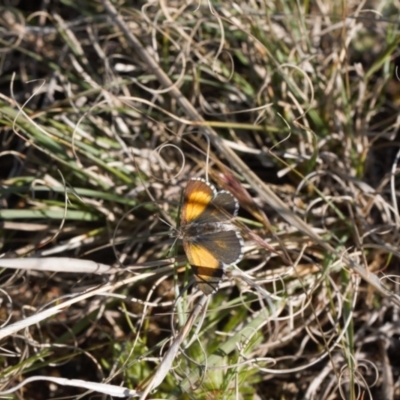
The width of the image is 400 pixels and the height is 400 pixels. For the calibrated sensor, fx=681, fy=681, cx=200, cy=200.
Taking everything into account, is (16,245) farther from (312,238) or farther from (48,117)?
(312,238)

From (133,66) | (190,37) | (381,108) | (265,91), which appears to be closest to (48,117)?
(133,66)

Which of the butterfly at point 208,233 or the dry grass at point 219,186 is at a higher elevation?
the butterfly at point 208,233

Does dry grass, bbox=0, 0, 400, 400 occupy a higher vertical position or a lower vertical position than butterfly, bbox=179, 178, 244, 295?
lower

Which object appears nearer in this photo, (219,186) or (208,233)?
(208,233)

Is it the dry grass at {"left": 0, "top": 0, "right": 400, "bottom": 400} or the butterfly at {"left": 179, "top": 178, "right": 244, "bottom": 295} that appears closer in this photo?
the butterfly at {"left": 179, "top": 178, "right": 244, "bottom": 295}
